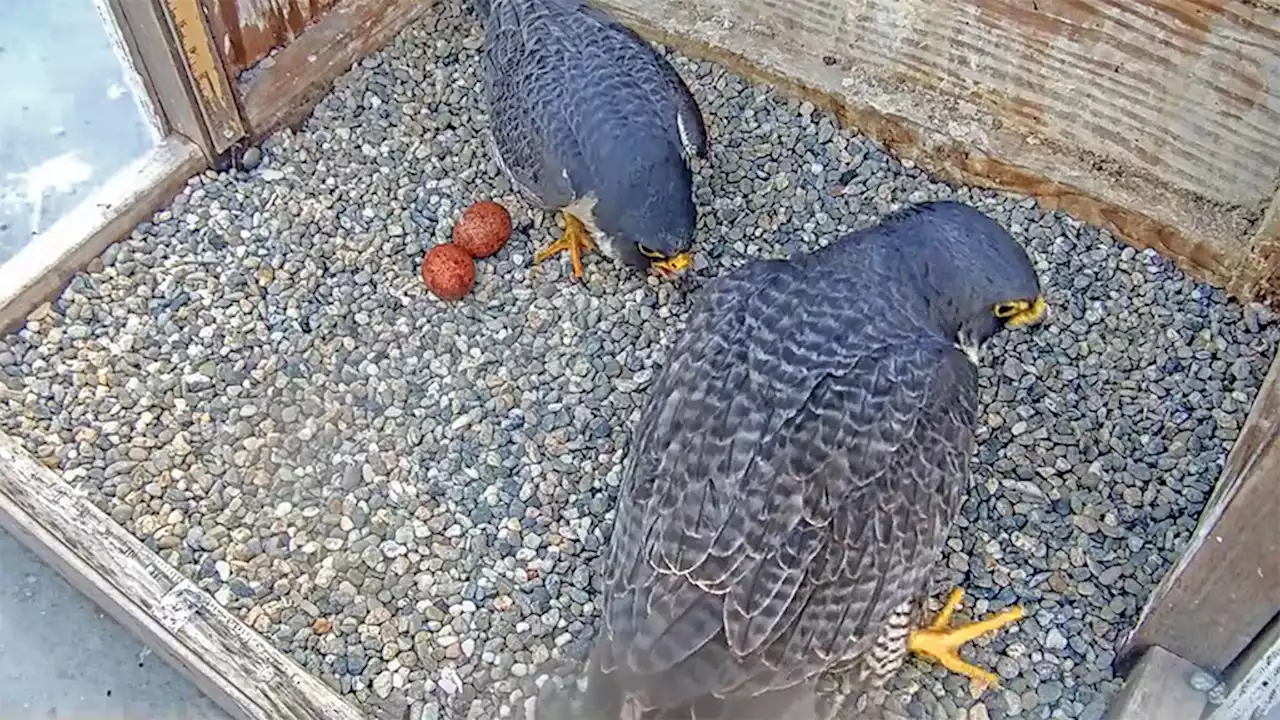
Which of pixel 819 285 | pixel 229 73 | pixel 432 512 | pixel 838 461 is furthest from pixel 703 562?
pixel 229 73

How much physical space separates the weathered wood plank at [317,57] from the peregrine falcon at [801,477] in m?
1.57

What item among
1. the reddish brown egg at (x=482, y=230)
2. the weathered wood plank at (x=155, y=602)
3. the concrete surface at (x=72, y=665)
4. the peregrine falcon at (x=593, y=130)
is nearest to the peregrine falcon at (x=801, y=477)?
the peregrine falcon at (x=593, y=130)

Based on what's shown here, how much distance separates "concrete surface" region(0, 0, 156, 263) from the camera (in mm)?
3516

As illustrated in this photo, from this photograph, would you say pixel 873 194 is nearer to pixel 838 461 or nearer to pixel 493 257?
pixel 493 257

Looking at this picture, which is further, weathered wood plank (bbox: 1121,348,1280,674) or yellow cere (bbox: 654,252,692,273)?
yellow cere (bbox: 654,252,692,273)

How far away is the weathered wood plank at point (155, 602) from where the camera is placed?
2.52 m

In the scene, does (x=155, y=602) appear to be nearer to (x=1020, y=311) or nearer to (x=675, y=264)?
(x=675, y=264)

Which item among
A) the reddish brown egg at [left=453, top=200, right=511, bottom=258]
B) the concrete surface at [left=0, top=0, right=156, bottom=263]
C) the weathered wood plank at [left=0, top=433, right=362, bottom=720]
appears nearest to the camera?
the weathered wood plank at [left=0, top=433, right=362, bottom=720]

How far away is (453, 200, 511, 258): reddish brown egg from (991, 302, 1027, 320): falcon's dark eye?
4.34 feet

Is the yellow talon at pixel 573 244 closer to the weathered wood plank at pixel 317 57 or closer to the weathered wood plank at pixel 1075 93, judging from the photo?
the weathered wood plank at pixel 1075 93

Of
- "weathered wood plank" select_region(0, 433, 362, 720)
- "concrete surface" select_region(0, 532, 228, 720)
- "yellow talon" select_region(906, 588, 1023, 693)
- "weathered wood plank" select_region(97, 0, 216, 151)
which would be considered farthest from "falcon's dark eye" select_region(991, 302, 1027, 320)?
"weathered wood plank" select_region(97, 0, 216, 151)

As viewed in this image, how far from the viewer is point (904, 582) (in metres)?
2.31

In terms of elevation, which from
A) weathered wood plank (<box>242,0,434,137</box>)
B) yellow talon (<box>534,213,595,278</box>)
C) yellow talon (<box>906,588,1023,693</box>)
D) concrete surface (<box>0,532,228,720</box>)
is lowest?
concrete surface (<box>0,532,228,720</box>)

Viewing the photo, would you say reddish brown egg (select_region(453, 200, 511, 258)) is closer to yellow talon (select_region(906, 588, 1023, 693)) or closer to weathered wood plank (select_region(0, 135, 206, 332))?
weathered wood plank (select_region(0, 135, 206, 332))
